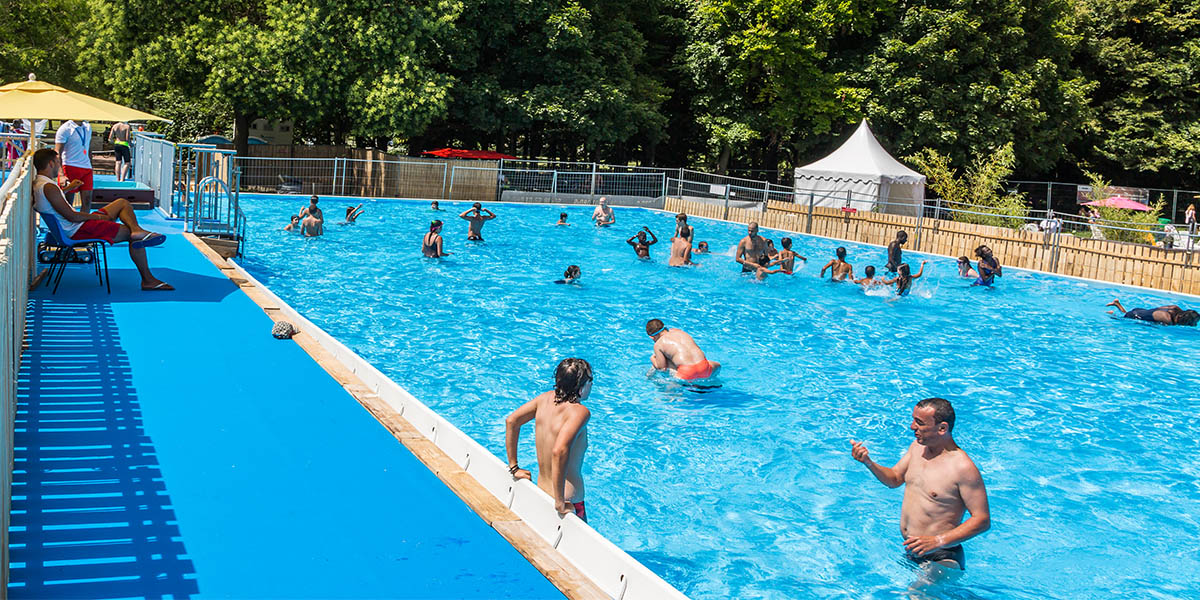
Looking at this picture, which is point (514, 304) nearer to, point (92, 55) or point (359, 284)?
point (359, 284)

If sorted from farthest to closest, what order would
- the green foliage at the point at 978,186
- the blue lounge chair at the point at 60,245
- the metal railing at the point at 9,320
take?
the green foliage at the point at 978,186
the blue lounge chair at the point at 60,245
the metal railing at the point at 9,320

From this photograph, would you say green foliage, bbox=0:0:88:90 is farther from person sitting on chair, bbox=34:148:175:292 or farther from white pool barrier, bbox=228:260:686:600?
white pool barrier, bbox=228:260:686:600

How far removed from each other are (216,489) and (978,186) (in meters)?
35.5

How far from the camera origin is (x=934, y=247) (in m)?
31.3

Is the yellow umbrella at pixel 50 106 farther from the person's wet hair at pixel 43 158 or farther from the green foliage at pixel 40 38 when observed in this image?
the green foliage at pixel 40 38

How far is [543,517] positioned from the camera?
23.0ft

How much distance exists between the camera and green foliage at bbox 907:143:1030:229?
3409 centimetres

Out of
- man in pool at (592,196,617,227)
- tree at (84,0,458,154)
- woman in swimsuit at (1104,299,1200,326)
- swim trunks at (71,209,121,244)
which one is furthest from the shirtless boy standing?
tree at (84,0,458,154)

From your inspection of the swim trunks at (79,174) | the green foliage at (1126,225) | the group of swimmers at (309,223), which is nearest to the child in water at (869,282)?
the green foliage at (1126,225)

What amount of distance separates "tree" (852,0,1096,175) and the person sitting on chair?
3683cm

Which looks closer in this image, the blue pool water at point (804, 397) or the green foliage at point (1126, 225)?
the blue pool water at point (804, 397)

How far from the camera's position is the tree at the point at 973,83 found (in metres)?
44.4

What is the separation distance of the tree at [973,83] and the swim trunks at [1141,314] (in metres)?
22.9

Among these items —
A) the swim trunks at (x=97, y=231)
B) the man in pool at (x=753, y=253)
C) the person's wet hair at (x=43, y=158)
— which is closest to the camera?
the person's wet hair at (x=43, y=158)
